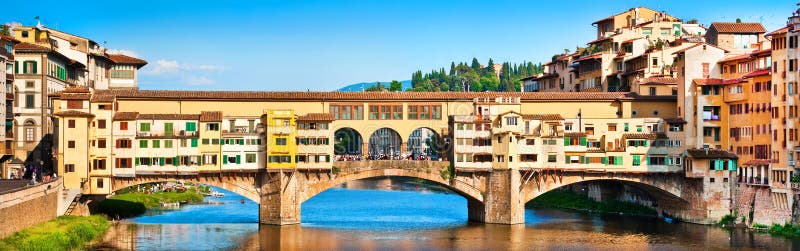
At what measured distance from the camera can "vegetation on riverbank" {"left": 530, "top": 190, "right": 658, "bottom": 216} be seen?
7681 centimetres

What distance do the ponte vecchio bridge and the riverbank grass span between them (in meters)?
5.92

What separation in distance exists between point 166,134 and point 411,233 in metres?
14.6

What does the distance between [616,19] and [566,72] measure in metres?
6.15

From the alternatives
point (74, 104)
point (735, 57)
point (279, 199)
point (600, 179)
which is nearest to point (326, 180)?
point (279, 199)

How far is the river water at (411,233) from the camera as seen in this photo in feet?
191

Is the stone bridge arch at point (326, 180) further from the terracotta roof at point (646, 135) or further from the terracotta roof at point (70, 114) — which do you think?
the terracotta roof at point (70, 114)

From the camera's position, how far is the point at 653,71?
81.7 metres

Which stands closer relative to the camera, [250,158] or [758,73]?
[758,73]

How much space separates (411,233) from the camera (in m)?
64.1

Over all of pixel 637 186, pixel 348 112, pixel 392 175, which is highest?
pixel 348 112

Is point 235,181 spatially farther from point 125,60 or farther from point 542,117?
point 542,117

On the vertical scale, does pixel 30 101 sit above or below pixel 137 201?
above

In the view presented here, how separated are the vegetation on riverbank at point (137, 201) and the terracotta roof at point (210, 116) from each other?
8616 millimetres

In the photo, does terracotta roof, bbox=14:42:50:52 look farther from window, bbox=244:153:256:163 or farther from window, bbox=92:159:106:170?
window, bbox=244:153:256:163
